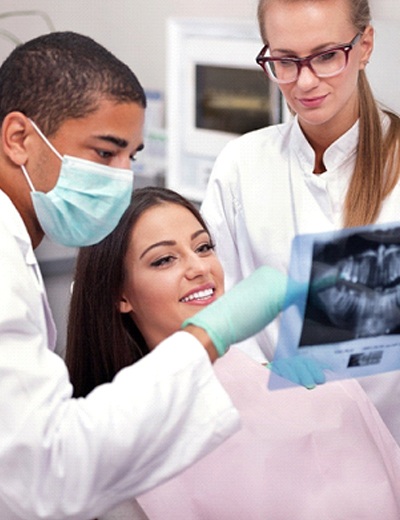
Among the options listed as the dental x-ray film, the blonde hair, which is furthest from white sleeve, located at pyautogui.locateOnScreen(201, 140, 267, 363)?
the dental x-ray film

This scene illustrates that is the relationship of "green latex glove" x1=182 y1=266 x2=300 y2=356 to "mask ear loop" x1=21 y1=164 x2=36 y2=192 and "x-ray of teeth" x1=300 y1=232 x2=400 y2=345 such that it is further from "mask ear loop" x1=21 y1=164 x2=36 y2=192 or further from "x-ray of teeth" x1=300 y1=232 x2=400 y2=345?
"mask ear loop" x1=21 y1=164 x2=36 y2=192

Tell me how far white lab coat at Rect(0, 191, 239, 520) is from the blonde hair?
69cm

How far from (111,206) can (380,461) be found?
2.27 feet

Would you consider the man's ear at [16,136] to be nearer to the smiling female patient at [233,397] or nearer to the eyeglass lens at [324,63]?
the smiling female patient at [233,397]

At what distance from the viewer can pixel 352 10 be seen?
5.57ft

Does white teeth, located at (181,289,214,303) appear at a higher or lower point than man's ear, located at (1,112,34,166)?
lower

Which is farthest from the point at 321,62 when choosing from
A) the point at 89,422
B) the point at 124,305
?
the point at 89,422

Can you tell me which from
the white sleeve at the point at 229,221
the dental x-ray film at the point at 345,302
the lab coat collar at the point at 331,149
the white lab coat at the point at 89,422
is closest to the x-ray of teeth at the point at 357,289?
the dental x-ray film at the point at 345,302

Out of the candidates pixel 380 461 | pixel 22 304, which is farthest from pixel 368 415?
pixel 22 304

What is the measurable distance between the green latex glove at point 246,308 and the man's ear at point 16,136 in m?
0.35

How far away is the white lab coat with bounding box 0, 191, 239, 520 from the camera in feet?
3.76

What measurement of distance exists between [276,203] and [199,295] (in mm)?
322

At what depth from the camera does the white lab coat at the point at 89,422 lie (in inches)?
45.1

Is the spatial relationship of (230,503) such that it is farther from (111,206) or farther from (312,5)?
(312,5)
